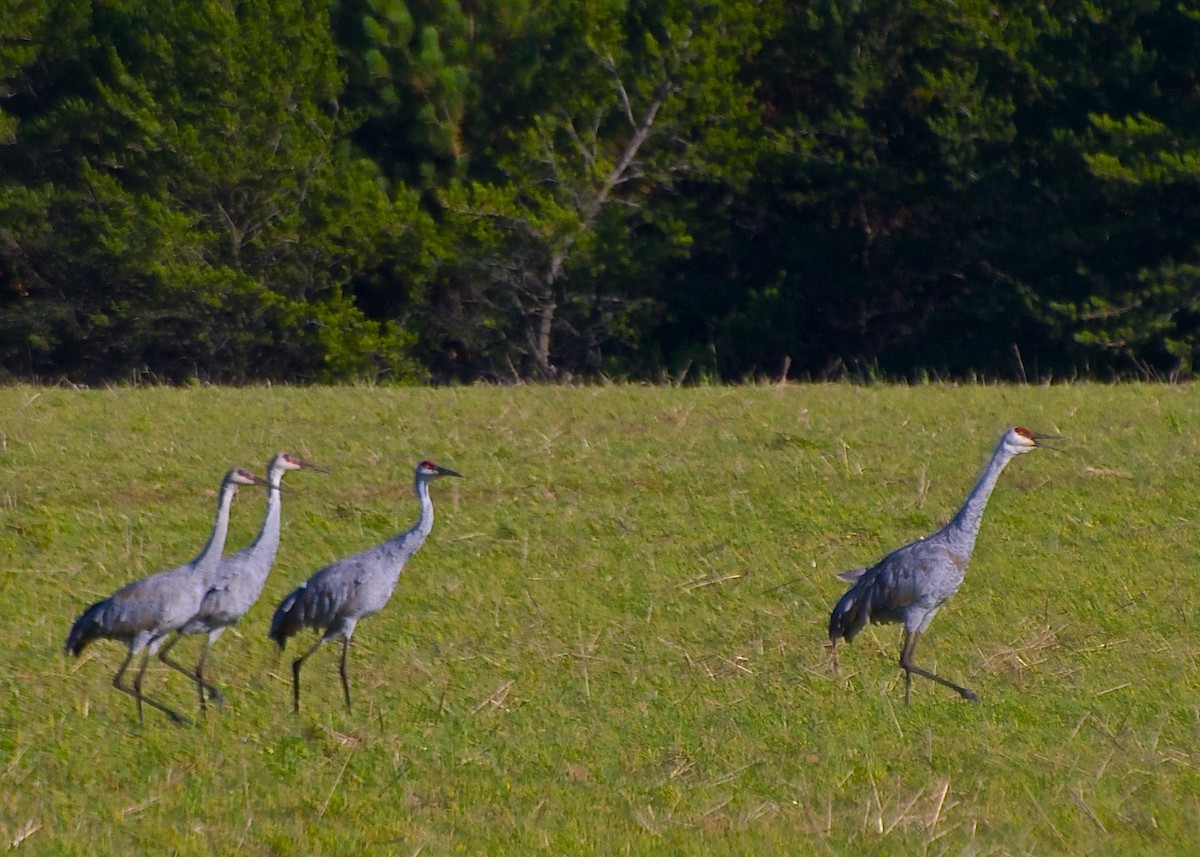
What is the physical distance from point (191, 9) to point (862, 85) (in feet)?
32.3

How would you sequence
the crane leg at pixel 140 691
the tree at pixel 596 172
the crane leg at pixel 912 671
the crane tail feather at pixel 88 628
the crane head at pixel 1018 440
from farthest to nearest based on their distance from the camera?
the tree at pixel 596 172, the crane head at pixel 1018 440, the crane leg at pixel 912 671, the crane tail feather at pixel 88 628, the crane leg at pixel 140 691

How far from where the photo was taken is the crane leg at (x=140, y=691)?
826cm

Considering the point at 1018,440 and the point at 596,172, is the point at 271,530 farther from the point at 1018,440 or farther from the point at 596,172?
the point at 596,172

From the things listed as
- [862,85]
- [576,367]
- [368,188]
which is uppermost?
[862,85]

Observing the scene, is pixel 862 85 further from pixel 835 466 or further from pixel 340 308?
pixel 835 466

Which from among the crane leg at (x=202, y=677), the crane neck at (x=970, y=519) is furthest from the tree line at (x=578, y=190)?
the crane leg at (x=202, y=677)

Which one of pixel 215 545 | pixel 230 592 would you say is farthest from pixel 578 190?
pixel 230 592

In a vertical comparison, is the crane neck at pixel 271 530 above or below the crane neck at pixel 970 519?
below

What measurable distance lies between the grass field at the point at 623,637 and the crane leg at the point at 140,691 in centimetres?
10

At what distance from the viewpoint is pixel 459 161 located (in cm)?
2822

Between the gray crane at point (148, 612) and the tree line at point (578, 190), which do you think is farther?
the tree line at point (578, 190)

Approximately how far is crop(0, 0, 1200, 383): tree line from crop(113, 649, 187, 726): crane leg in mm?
18405

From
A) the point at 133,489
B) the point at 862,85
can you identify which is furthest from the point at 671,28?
the point at 133,489

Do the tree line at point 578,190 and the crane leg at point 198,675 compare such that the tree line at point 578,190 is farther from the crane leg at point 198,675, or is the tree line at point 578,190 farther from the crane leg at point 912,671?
the crane leg at point 198,675
